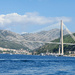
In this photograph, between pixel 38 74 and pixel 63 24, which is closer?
pixel 38 74

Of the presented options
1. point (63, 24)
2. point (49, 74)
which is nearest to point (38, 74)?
point (49, 74)

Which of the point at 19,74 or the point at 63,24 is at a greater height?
the point at 63,24

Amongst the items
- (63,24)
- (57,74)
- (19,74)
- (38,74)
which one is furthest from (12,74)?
(63,24)

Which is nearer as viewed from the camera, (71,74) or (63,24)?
(71,74)

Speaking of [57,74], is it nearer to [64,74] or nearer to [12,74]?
[64,74]

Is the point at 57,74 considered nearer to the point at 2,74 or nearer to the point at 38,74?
the point at 38,74

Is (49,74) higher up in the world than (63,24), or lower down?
lower down

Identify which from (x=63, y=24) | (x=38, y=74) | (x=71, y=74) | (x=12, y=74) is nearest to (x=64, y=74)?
(x=71, y=74)
